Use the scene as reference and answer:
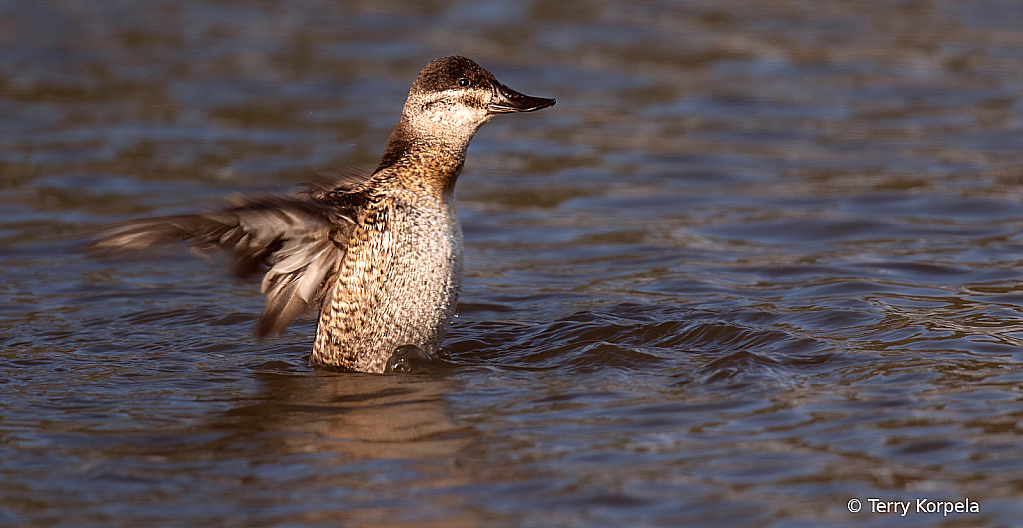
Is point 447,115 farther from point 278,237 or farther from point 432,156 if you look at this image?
point 278,237

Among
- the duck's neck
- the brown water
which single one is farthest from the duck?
the brown water

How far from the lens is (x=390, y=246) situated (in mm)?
6109

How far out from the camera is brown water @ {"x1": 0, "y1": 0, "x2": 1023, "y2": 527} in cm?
492

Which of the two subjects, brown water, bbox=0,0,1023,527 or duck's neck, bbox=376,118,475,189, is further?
duck's neck, bbox=376,118,475,189

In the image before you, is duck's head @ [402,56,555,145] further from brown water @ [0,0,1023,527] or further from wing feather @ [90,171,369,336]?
brown water @ [0,0,1023,527]

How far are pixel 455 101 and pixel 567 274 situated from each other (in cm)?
228

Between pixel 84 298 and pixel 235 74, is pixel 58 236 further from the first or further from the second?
pixel 235 74

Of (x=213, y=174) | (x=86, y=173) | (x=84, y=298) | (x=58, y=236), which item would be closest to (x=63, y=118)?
(x=86, y=173)

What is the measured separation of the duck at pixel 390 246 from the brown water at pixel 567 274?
0.26 metres

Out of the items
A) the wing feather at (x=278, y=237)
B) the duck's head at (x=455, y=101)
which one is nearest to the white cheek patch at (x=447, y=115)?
the duck's head at (x=455, y=101)

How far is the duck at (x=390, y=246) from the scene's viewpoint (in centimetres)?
611

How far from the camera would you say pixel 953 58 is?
1276cm

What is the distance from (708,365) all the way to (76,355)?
339 cm

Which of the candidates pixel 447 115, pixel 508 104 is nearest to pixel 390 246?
pixel 447 115
